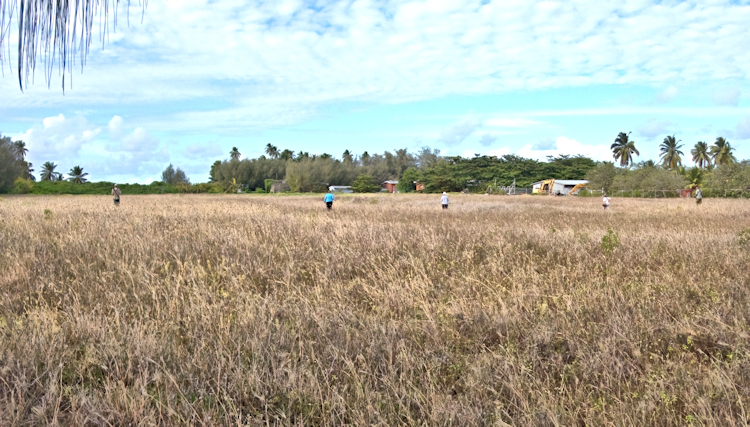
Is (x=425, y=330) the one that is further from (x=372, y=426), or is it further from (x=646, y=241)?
(x=646, y=241)

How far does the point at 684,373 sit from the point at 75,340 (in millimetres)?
4673

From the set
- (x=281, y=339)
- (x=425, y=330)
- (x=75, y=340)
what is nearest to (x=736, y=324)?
(x=425, y=330)

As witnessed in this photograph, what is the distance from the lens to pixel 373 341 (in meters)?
3.38

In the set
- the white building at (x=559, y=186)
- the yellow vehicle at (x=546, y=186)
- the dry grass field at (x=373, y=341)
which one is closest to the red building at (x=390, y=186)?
the yellow vehicle at (x=546, y=186)

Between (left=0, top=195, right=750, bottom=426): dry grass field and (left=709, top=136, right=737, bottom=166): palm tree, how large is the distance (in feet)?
300

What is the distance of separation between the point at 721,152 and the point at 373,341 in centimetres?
9775

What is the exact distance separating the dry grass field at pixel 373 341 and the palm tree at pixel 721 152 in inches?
3604

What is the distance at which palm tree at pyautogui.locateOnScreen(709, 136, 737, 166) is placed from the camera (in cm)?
7739

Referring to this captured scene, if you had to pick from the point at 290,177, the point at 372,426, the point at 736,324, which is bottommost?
the point at 372,426

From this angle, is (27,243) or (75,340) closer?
(75,340)

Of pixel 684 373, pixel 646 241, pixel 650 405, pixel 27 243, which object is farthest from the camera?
pixel 646 241

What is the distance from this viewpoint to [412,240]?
814 cm

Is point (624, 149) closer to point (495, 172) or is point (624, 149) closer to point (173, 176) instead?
point (495, 172)

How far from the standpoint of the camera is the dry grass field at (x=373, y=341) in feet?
8.55
